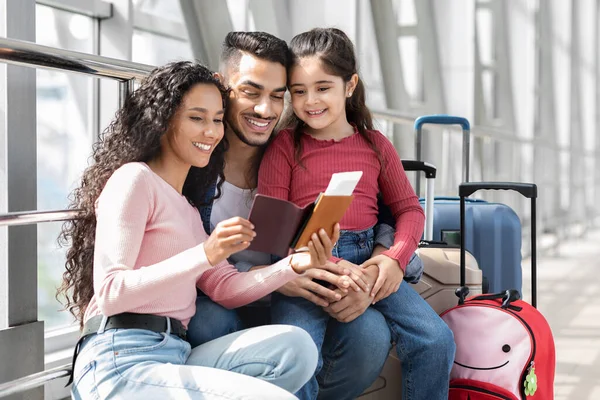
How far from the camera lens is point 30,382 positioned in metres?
1.32

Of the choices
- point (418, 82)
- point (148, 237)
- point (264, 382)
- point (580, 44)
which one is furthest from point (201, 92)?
point (580, 44)

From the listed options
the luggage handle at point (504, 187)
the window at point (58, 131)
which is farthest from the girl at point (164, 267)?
the window at point (58, 131)

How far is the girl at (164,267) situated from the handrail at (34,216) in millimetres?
28

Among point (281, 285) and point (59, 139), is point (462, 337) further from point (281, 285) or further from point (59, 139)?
point (59, 139)

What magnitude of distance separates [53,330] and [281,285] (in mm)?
1317

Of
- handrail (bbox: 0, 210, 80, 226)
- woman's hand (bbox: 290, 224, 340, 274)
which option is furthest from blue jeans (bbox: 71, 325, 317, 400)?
handrail (bbox: 0, 210, 80, 226)

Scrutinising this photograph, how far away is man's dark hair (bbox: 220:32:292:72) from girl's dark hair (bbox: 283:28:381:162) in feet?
0.13

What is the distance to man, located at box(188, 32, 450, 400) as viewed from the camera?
1560mm

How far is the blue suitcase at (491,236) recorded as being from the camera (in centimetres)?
232

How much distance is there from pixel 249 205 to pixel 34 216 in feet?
1.65

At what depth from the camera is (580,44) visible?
986 cm

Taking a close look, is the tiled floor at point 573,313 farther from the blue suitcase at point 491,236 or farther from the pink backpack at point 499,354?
the pink backpack at point 499,354

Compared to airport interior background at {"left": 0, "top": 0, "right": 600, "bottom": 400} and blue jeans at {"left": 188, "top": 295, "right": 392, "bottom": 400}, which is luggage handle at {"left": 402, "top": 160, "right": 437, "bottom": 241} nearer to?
airport interior background at {"left": 0, "top": 0, "right": 600, "bottom": 400}

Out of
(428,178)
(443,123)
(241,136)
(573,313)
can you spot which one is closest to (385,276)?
(241,136)
